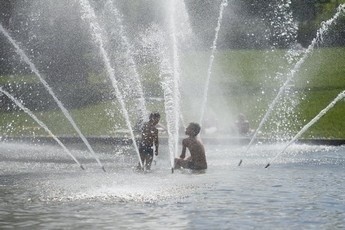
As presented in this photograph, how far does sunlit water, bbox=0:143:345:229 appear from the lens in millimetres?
12375

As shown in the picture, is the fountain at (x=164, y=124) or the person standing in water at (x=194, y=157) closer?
the fountain at (x=164, y=124)

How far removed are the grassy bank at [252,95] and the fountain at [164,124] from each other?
0.16 meters

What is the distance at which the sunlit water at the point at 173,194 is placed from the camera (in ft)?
40.6

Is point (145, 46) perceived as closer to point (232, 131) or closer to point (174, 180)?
point (232, 131)

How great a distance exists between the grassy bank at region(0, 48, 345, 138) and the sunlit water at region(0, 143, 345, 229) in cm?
994

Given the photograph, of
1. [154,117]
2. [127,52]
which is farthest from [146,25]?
[154,117]

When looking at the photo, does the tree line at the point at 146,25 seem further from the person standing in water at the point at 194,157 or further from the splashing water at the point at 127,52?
the person standing in water at the point at 194,157

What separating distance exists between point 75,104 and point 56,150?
631 inches

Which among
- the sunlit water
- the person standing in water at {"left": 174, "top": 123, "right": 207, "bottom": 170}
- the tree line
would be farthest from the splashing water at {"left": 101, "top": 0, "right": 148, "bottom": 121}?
the person standing in water at {"left": 174, "top": 123, "right": 207, "bottom": 170}

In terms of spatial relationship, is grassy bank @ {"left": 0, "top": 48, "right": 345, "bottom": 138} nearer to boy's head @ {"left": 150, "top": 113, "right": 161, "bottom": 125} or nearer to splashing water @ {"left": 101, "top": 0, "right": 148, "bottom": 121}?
splashing water @ {"left": 101, "top": 0, "right": 148, "bottom": 121}

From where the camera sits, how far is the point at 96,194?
15023mm

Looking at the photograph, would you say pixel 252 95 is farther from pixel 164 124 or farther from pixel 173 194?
pixel 173 194

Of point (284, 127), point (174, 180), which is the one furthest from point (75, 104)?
point (174, 180)

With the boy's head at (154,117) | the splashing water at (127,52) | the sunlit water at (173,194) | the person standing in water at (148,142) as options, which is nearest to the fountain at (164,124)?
the sunlit water at (173,194)
